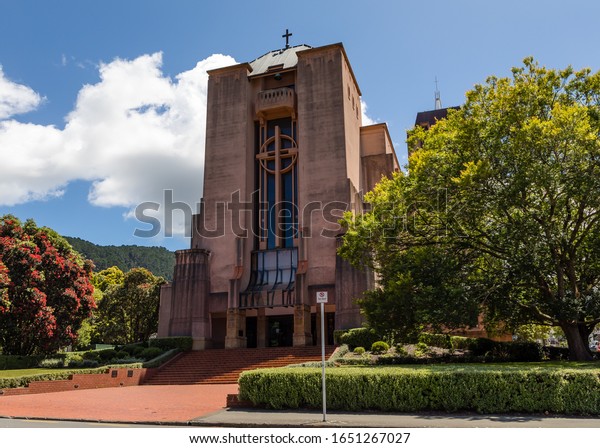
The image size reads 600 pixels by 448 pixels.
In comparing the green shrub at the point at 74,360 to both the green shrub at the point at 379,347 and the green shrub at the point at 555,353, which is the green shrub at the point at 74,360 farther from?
the green shrub at the point at 555,353

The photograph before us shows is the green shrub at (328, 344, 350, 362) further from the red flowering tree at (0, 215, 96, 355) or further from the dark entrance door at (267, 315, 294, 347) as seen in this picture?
the red flowering tree at (0, 215, 96, 355)

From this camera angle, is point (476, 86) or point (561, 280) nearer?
point (561, 280)

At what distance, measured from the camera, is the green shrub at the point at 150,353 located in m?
31.3

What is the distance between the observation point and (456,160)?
18.9 m

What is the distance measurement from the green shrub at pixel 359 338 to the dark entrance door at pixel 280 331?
979cm

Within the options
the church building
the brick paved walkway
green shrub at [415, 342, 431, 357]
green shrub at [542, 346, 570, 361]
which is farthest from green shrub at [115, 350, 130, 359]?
green shrub at [542, 346, 570, 361]

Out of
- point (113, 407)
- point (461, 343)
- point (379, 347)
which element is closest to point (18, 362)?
point (113, 407)

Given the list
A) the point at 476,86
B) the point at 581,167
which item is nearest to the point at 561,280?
the point at 581,167

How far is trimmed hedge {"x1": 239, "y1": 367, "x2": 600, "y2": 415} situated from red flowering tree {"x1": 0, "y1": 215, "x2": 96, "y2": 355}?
22228 millimetres

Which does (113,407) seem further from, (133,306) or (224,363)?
(133,306)

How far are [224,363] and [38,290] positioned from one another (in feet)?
41.1

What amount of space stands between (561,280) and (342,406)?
11.3 metres
